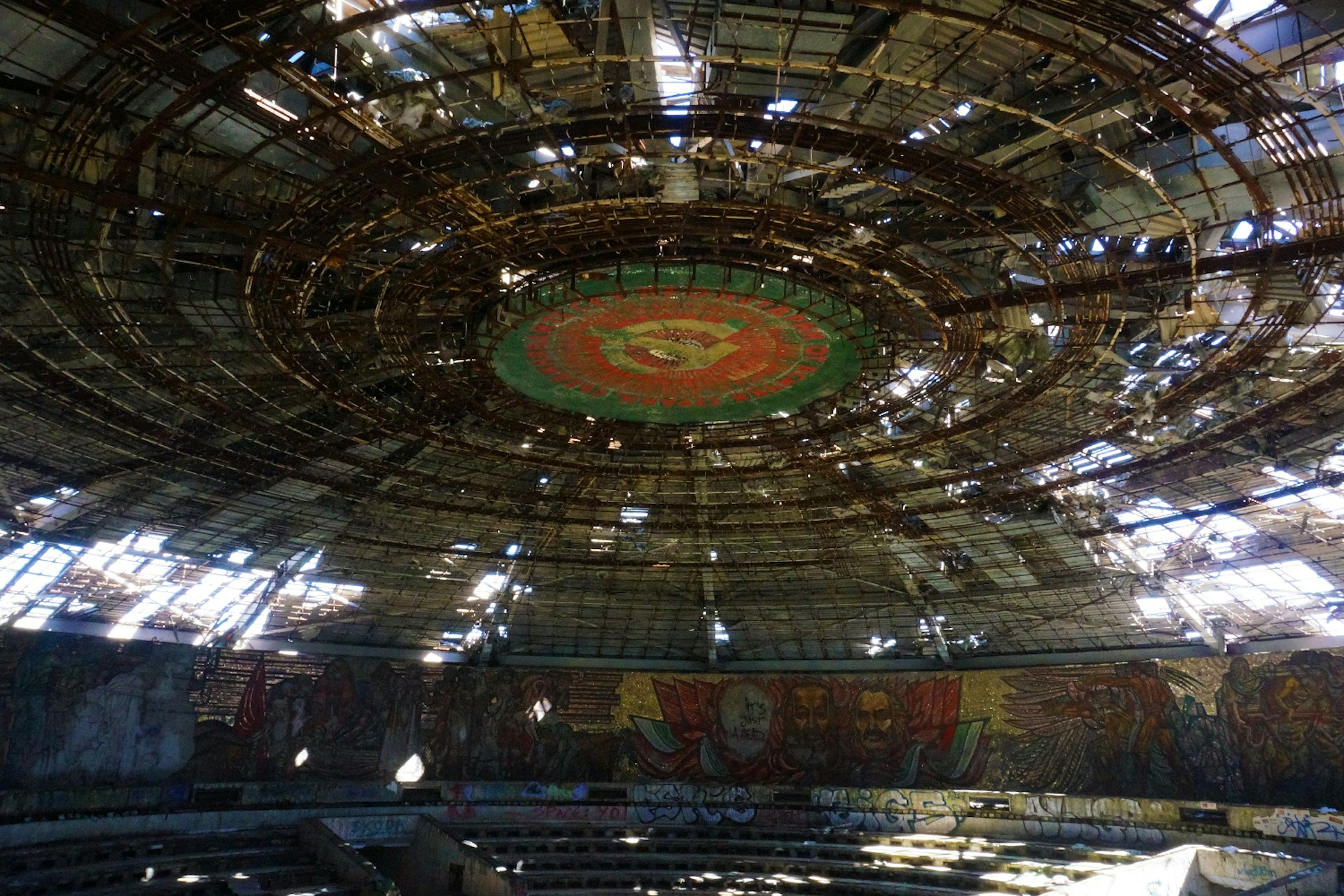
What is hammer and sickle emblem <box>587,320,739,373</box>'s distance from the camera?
66.2 feet

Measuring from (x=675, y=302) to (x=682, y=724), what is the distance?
26662 millimetres

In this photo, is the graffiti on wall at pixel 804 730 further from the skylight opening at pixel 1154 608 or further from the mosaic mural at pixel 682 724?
the skylight opening at pixel 1154 608

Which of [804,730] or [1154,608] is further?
[804,730]

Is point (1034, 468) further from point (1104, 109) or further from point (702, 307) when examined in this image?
point (1104, 109)

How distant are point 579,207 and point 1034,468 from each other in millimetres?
16777

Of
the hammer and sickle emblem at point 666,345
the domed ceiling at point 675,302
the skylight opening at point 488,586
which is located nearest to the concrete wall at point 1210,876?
the domed ceiling at point 675,302

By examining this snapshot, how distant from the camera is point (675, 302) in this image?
63.3 ft

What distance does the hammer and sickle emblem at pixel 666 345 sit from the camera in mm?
20188

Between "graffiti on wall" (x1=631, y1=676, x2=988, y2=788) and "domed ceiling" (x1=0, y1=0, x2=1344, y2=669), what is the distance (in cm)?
692

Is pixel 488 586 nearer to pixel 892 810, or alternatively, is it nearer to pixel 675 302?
pixel 892 810

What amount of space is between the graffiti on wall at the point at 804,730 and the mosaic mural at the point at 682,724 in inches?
2.8

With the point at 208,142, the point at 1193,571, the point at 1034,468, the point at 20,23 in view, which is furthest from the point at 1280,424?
the point at 20,23

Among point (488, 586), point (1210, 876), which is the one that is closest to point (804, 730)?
point (488, 586)

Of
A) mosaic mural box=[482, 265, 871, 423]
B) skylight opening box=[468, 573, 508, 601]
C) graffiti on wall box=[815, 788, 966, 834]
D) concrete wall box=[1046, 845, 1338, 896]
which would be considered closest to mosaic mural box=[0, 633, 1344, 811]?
graffiti on wall box=[815, 788, 966, 834]
